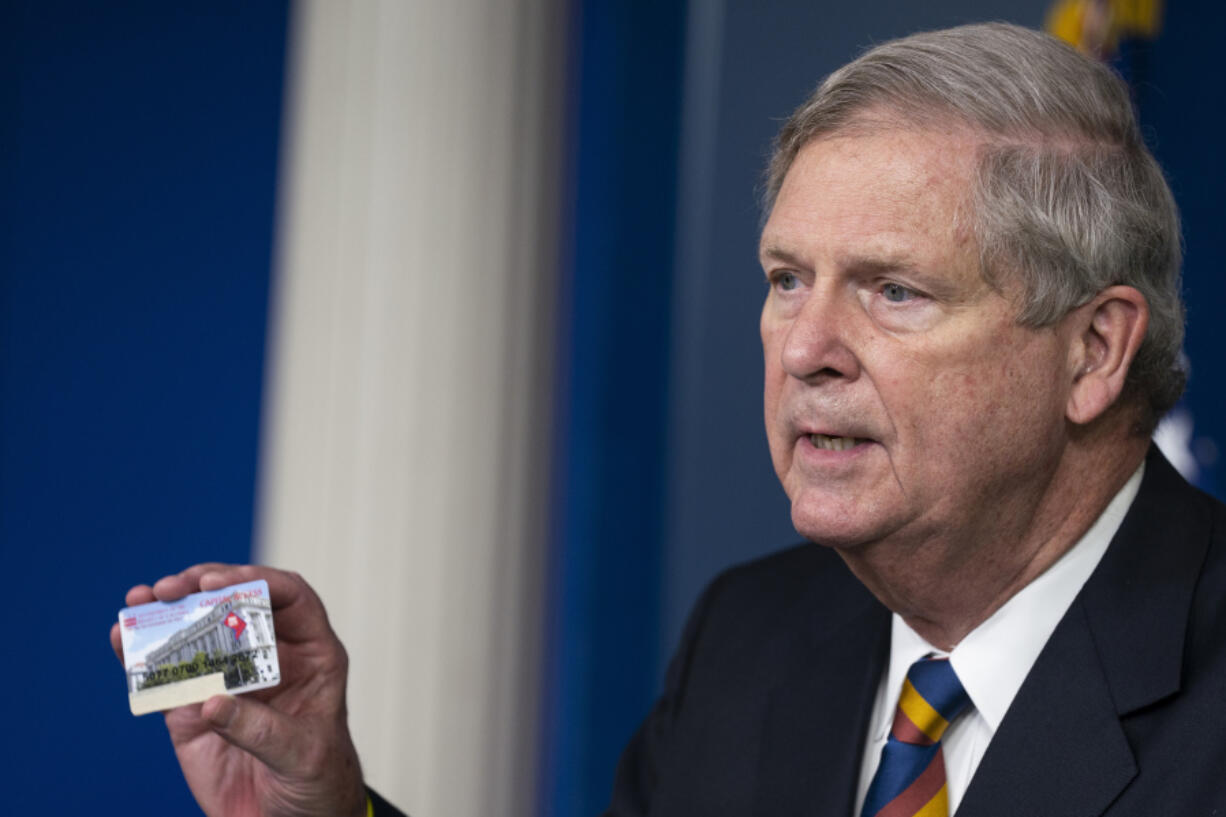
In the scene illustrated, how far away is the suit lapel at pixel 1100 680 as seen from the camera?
57.9 inches

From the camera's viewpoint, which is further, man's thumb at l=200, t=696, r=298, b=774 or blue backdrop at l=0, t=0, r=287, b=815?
blue backdrop at l=0, t=0, r=287, b=815

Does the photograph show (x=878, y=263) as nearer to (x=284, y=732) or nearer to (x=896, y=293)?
(x=896, y=293)

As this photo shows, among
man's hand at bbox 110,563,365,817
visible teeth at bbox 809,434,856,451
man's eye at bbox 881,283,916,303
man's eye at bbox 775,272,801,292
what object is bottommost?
man's hand at bbox 110,563,365,817

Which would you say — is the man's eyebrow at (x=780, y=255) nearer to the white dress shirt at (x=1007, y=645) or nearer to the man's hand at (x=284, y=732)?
the white dress shirt at (x=1007, y=645)

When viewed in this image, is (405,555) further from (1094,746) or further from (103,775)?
(1094,746)

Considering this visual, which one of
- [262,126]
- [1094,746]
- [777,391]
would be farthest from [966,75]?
[262,126]

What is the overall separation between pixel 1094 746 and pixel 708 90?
2.15m

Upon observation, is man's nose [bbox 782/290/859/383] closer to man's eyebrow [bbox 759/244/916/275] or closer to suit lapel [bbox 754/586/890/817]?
man's eyebrow [bbox 759/244/916/275]

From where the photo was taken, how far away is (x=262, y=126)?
3338 millimetres

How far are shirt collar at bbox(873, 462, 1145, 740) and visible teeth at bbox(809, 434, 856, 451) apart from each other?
305 mm

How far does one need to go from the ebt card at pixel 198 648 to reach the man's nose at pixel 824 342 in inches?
29.8

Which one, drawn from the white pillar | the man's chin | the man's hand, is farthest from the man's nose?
the white pillar

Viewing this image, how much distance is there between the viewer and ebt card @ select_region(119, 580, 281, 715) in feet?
5.30

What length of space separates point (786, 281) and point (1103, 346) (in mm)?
413
